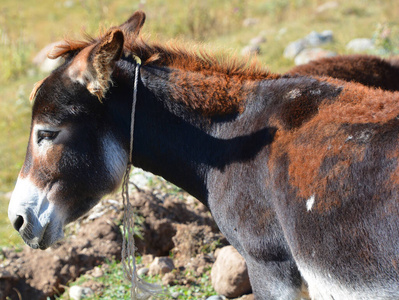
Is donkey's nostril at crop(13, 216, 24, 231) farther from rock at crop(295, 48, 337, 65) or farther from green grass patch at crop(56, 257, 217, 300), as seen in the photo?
rock at crop(295, 48, 337, 65)

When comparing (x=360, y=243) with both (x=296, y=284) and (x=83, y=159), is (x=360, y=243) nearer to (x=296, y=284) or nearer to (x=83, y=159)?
(x=296, y=284)

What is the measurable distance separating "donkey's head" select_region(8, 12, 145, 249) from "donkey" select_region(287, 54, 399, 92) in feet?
8.33

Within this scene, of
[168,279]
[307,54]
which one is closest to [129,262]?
[168,279]

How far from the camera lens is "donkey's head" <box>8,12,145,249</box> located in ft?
9.52

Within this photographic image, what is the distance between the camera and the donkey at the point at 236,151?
2.44 metres

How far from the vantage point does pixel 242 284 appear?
4.05 m

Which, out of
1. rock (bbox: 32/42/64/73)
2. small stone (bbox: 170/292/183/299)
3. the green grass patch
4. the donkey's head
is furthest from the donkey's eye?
rock (bbox: 32/42/64/73)

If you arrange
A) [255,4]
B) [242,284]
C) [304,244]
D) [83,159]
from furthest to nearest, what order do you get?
1. [255,4]
2. [242,284]
3. [83,159]
4. [304,244]

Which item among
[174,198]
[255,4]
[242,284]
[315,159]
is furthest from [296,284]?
[255,4]

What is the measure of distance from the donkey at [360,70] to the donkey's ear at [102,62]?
2.52 metres

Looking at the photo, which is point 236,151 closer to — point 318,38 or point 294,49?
point 294,49

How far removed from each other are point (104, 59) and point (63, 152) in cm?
65

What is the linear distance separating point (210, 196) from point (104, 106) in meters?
0.91

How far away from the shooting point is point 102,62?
2.76 metres
